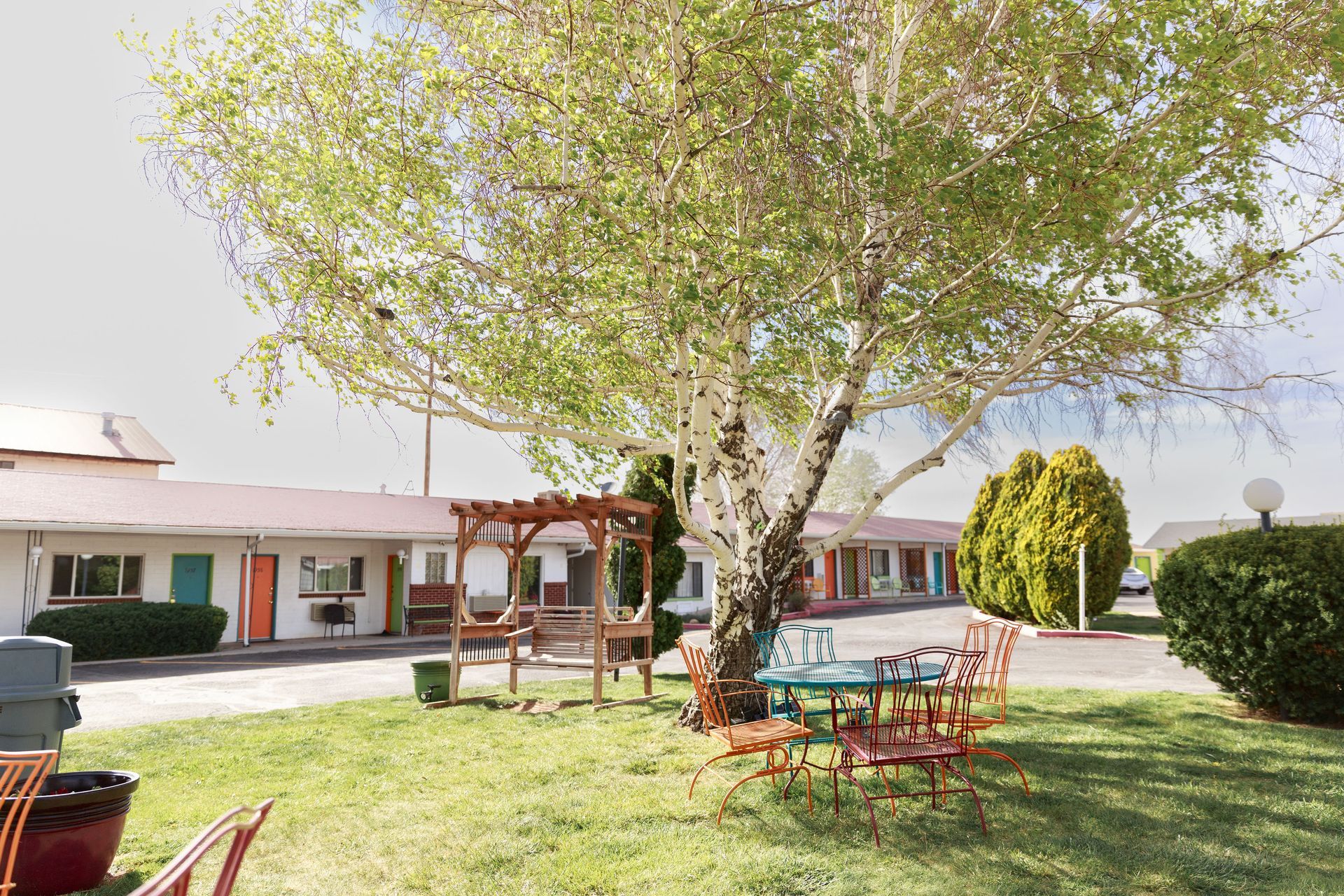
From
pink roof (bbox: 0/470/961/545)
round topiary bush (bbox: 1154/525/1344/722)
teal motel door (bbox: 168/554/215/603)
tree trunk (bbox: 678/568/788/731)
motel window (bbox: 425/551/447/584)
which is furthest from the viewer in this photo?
motel window (bbox: 425/551/447/584)

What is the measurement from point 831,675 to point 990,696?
12.3 ft

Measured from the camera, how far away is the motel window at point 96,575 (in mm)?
19125

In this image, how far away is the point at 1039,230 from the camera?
23.7ft

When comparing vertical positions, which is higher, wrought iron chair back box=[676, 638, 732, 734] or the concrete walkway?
wrought iron chair back box=[676, 638, 732, 734]

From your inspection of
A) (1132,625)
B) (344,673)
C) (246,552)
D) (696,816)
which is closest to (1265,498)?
(696,816)

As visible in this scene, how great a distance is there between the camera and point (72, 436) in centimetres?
3231

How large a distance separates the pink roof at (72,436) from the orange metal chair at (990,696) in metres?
32.1

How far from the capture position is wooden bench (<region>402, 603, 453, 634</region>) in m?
23.4

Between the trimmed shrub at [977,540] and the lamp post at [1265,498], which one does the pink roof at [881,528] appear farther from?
the lamp post at [1265,498]

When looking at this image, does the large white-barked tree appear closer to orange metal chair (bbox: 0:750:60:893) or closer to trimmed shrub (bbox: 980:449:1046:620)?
orange metal chair (bbox: 0:750:60:893)

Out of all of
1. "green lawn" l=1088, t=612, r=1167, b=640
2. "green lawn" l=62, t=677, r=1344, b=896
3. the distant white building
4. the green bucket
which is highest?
the distant white building

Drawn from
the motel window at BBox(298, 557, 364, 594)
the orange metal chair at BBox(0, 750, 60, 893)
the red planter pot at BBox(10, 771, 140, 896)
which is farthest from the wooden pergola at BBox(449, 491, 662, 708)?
the motel window at BBox(298, 557, 364, 594)

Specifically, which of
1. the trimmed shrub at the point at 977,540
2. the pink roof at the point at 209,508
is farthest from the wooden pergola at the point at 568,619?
the trimmed shrub at the point at 977,540

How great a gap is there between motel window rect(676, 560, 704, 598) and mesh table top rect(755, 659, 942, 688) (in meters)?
22.8
